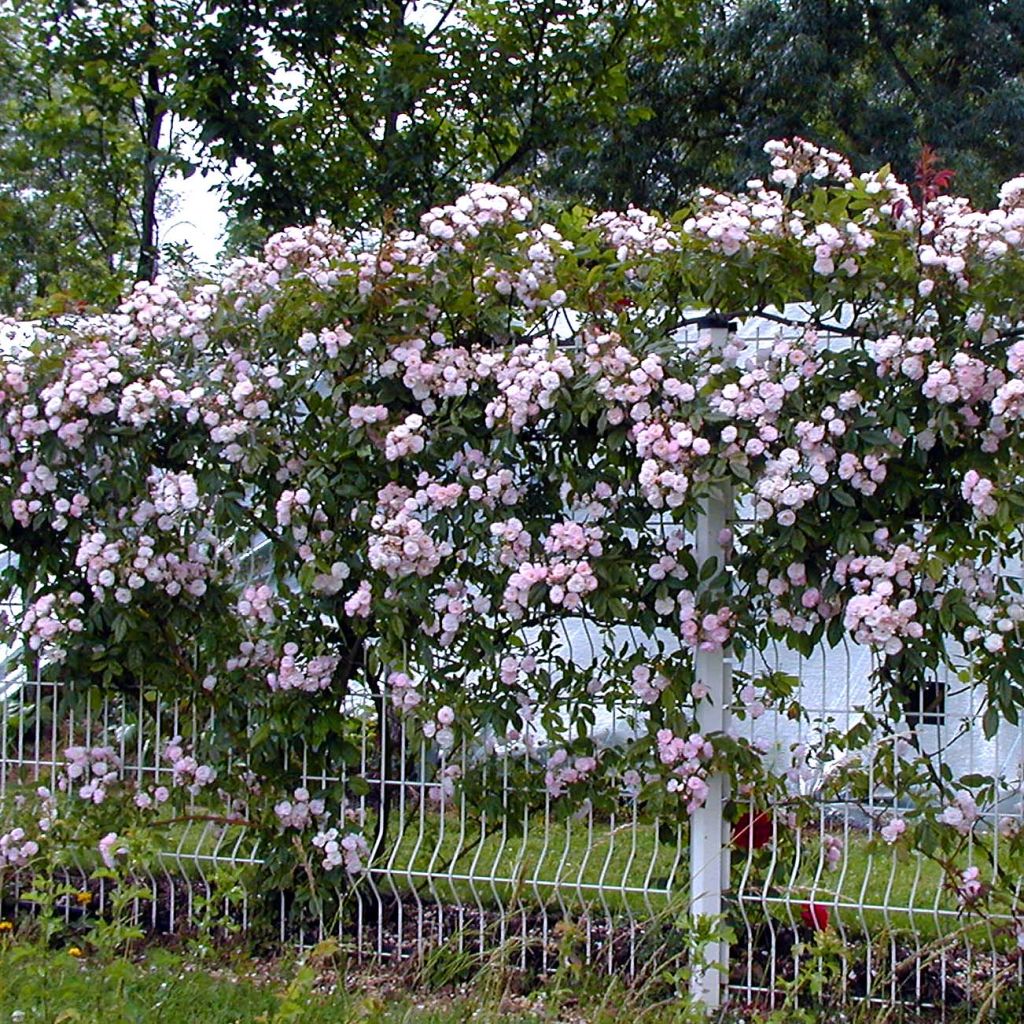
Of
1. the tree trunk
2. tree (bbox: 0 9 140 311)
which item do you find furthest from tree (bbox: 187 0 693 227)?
tree (bbox: 0 9 140 311)

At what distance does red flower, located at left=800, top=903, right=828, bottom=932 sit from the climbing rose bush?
14 centimetres

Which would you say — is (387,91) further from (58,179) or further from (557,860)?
(58,179)

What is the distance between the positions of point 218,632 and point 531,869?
1.25m

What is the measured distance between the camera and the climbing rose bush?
2.89 m

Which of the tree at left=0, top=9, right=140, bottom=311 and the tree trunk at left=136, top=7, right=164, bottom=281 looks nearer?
the tree trunk at left=136, top=7, right=164, bottom=281

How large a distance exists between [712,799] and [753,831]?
0.16m

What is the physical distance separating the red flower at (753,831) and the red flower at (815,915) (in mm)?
192

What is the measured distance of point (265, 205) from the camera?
4902 millimetres

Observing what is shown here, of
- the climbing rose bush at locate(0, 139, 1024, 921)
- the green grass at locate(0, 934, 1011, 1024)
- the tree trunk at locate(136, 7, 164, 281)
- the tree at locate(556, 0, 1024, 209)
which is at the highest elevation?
the tree at locate(556, 0, 1024, 209)

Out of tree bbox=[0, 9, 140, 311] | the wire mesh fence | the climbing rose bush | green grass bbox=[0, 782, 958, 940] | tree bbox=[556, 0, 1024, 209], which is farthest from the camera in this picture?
tree bbox=[556, 0, 1024, 209]

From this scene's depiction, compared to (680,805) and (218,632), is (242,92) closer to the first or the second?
(218,632)

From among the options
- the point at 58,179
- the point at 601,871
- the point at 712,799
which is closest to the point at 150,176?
the point at 58,179

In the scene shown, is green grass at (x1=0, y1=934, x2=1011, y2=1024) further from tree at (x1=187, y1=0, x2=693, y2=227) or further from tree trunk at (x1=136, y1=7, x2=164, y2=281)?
tree trunk at (x1=136, y1=7, x2=164, y2=281)

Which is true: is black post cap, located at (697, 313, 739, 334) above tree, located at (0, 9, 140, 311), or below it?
below
